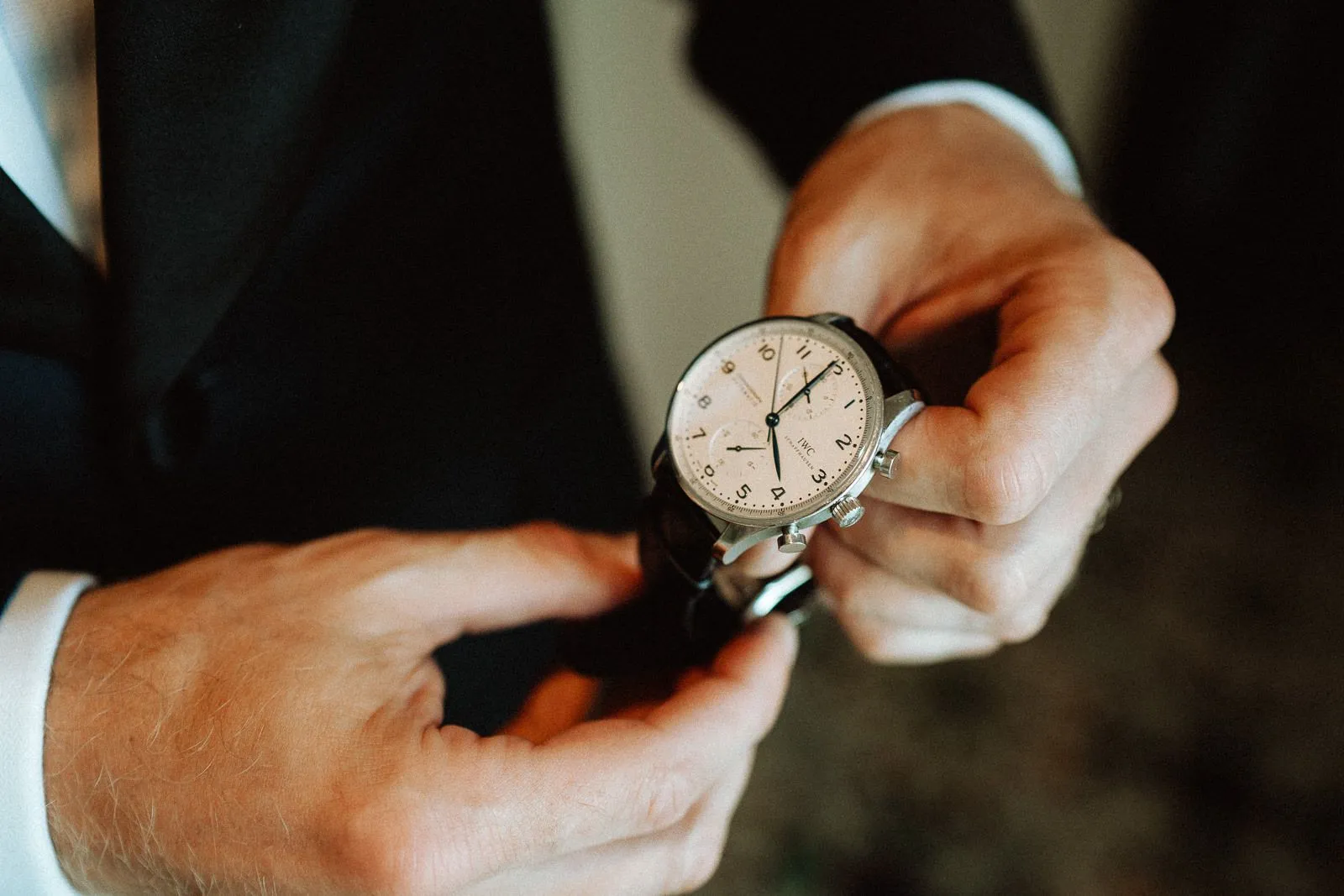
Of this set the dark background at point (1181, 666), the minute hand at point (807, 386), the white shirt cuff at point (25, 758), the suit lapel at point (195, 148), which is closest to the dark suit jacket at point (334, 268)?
the suit lapel at point (195, 148)

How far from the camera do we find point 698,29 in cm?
100

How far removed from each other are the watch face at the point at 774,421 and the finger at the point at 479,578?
120 millimetres

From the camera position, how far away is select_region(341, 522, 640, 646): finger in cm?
68

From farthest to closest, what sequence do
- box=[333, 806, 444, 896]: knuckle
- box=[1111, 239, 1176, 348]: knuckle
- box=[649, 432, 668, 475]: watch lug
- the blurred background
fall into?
1. the blurred background
2. box=[649, 432, 668, 475]: watch lug
3. box=[1111, 239, 1176, 348]: knuckle
4. box=[333, 806, 444, 896]: knuckle

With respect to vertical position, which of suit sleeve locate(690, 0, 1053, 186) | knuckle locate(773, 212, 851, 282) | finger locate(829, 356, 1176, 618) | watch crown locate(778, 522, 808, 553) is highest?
suit sleeve locate(690, 0, 1053, 186)

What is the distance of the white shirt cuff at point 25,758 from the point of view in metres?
0.60

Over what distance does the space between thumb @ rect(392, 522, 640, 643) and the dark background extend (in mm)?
1100

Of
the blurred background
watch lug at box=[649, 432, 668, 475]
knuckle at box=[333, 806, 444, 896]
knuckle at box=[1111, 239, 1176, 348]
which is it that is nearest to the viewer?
knuckle at box=[333, 806, 444, 896]

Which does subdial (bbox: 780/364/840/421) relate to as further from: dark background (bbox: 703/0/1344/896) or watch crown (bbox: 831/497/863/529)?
dark background (bbox: 703/0/1344/896)

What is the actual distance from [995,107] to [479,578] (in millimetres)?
641

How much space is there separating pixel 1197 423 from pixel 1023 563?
166 cm

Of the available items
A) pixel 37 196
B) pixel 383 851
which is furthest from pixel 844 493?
pixel 37 196

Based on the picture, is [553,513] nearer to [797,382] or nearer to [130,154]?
[797,382]

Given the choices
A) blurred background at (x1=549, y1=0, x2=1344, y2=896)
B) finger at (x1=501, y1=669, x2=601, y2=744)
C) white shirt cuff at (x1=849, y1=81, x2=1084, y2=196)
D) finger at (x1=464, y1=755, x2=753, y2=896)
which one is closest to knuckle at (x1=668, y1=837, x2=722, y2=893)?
finger at (x1=464, y1=755, x2=753, y2=896)
